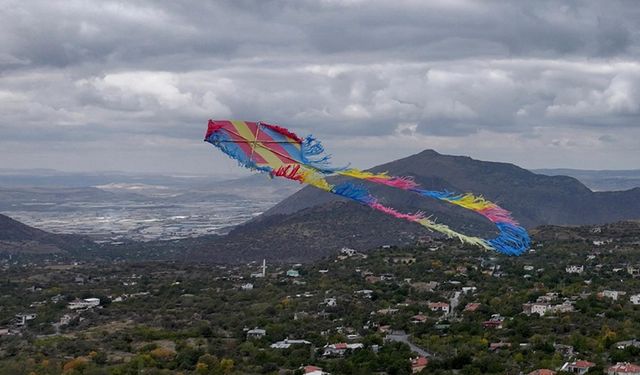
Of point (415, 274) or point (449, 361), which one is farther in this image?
point (415, 274)

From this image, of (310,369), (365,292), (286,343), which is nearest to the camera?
(310,369)

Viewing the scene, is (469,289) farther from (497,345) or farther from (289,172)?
(289,172)

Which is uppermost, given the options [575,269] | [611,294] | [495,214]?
[495,214]

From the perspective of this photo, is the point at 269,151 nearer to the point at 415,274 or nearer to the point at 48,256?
the point at 415,274

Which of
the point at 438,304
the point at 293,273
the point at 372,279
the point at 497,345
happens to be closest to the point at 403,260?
the point at 293,273

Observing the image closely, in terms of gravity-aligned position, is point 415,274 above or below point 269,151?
below

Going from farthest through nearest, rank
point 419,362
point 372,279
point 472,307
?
1. point 372,279
2. point 472,307
3. point 419,362

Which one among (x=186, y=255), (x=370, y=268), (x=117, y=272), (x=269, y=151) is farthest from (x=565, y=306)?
(x=186, y=255)
